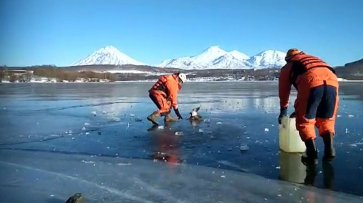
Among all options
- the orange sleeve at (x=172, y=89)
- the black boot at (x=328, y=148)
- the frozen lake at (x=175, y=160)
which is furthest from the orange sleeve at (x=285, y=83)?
the orange sleeve at (x=172, y=89)

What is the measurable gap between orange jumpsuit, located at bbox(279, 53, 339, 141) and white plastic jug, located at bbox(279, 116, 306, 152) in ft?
1.78

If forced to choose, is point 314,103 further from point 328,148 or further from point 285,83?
point 285,83

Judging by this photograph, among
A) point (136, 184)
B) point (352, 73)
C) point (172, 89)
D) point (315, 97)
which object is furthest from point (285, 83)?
point (352, 73)

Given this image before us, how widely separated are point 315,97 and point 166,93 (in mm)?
5890

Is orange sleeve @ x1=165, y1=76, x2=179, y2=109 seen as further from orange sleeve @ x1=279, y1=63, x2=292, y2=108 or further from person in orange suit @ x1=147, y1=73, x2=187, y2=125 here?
orange sleeve @ x1=279, y1=63, x2=292, y2=108

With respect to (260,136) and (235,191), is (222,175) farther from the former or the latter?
(260,136)

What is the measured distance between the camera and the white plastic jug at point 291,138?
6.79 metres

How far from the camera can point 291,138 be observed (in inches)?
267

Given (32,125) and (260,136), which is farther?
(32,125)

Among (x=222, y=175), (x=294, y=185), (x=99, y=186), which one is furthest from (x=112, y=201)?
(x=294, y=185)

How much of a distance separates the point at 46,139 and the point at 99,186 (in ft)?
12.8

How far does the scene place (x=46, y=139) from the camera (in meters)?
8.63

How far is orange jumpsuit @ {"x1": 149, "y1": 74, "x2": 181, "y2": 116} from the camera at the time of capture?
11.4m

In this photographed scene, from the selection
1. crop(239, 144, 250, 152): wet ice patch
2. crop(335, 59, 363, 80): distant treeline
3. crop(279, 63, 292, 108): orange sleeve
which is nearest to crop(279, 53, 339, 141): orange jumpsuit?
crop(279, 63, 292, 108): orange sleeve
